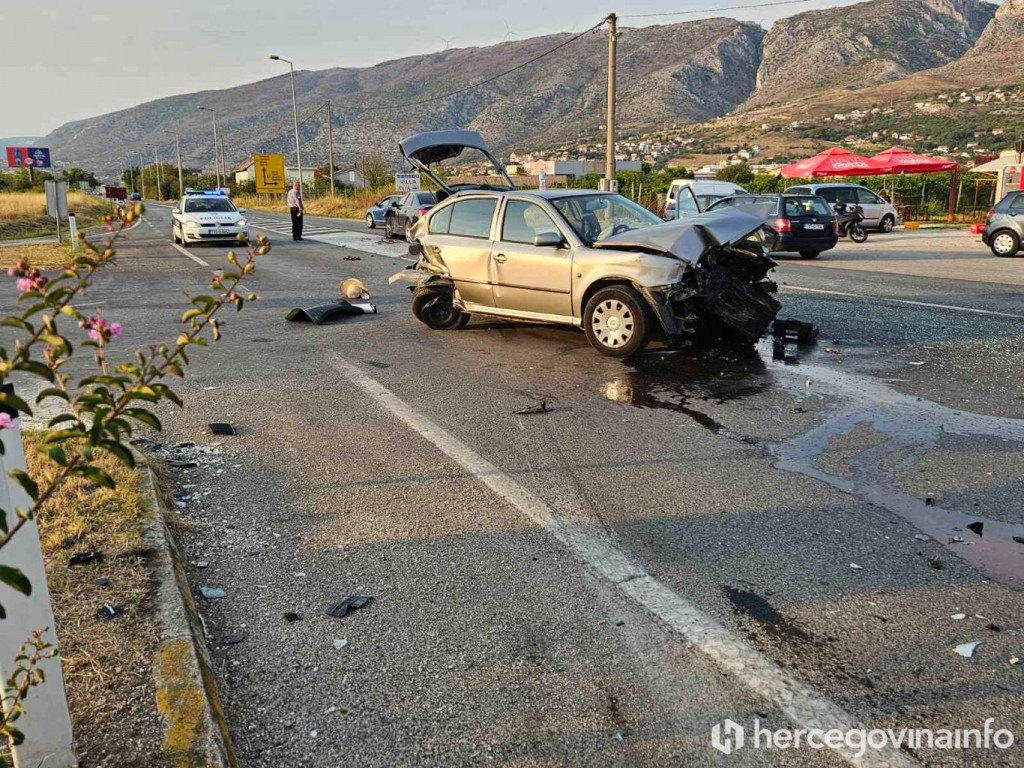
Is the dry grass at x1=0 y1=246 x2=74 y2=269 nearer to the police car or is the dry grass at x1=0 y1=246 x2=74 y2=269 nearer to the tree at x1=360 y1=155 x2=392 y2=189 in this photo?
the police car

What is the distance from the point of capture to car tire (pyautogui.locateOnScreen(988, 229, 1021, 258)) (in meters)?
19.8

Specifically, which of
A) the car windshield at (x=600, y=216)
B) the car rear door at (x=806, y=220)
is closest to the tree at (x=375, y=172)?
the car rear door at (x=806, y=220)

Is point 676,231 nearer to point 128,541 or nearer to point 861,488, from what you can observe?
point 861,488

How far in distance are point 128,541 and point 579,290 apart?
18.7 ft

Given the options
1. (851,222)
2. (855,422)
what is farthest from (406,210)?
(855,422)

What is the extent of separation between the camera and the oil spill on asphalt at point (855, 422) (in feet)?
14.4

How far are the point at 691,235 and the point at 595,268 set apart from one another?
1.00 m

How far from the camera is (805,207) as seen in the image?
2103cm

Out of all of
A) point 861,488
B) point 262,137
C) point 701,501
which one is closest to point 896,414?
point 861,488

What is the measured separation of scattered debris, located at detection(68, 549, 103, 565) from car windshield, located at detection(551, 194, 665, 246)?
6.09 meters

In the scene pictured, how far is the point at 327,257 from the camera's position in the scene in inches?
853

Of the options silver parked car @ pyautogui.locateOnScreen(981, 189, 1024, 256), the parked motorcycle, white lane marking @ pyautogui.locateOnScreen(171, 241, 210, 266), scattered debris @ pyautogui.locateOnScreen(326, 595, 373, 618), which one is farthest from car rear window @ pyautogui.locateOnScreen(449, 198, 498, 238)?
the parked motorcycle

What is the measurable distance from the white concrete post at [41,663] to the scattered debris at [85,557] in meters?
1.48

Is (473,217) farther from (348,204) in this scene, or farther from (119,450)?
(348,204)
